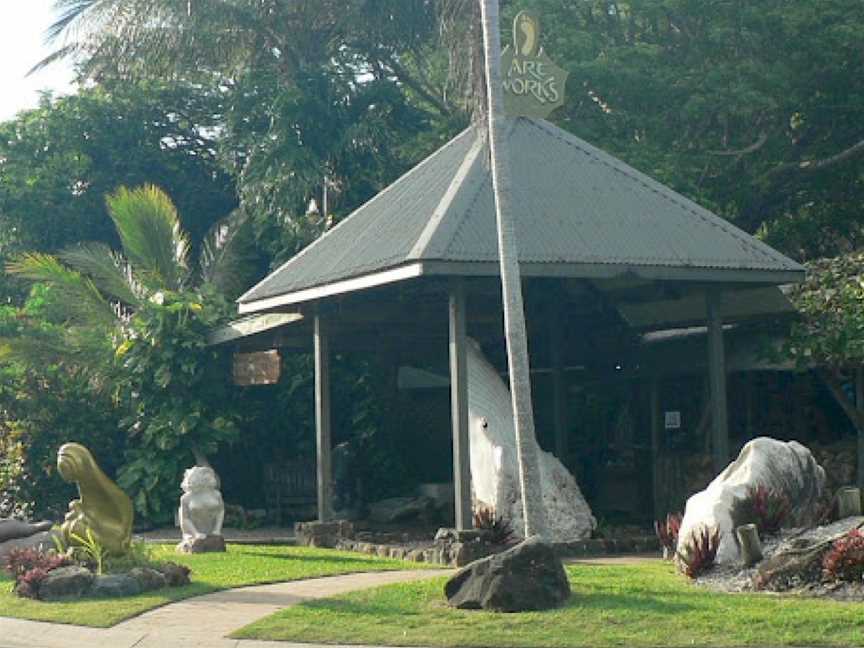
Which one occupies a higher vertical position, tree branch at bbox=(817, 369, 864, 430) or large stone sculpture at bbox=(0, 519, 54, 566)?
tree branch at bbox=(817, 369, 864, 430)

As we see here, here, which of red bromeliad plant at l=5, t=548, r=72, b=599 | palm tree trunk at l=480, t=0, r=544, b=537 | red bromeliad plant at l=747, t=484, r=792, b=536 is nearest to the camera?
palm tree trunk at l=480, t=0, r=544, b=537

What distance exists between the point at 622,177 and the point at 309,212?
10390 millimetres

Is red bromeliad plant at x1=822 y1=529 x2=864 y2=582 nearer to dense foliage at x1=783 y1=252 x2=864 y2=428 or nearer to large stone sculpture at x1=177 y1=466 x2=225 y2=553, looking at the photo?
dense foliage at x1=783 y1=252 x2=864 y2=428

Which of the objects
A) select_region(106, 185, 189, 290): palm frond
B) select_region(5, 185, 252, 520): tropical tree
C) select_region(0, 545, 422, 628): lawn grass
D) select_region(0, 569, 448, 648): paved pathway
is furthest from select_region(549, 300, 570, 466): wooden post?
select_region(0, 569, 448, 648): paved pathway

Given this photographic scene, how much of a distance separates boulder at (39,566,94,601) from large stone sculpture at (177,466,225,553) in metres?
4.44

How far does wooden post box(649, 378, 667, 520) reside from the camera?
22719mm

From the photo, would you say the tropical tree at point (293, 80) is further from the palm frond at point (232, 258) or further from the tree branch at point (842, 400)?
the tree branch at point (842, 400)

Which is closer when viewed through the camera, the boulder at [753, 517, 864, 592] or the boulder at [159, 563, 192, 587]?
the boulder at [753, 517, 864, 592]

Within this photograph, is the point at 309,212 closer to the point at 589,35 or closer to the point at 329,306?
the point at 589,35

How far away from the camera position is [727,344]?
23141 mm

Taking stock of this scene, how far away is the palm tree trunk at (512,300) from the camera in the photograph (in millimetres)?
14805

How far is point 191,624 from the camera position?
44.9ft

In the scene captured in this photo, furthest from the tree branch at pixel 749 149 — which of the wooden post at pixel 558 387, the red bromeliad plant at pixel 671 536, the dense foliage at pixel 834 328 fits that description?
the red bromeliad plant at pixel 671 536

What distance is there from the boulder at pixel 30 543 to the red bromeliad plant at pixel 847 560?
9756mm
